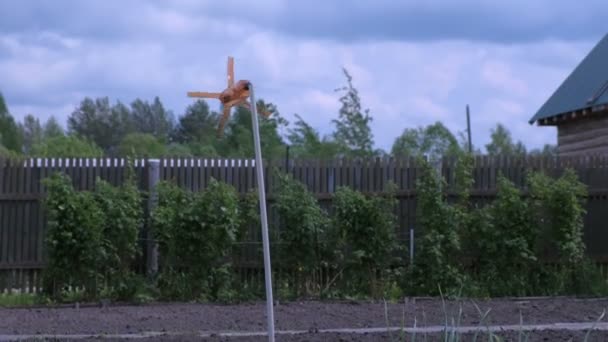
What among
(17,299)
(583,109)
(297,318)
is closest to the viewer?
(297,318)

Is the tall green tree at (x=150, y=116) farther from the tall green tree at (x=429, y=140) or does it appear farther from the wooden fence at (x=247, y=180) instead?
the wooden fence at (x=247, y=180)

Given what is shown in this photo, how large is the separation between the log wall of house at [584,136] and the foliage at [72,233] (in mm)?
9789

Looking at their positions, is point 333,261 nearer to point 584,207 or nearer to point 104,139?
point 584,207

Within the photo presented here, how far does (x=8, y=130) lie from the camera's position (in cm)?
4612

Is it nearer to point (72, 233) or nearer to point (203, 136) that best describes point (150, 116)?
point (203, 136)

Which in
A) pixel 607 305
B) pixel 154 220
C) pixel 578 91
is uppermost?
pixel 578 91

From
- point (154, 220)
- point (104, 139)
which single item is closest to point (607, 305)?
point (154, 220)

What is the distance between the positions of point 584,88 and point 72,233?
11346 mm

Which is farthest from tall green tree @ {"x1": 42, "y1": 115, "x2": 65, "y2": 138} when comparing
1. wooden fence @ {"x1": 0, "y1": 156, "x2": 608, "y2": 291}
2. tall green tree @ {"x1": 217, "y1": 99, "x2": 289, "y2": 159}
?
wooden fence @ {"x1": 0, "y1": 156, "x2": 608, "y2": 291}

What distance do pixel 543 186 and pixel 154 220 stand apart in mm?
5477

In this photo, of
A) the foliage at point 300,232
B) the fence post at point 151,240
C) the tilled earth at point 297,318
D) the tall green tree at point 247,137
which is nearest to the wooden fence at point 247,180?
the fence post at point 151,240

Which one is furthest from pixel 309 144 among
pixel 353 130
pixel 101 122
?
pixel 101 122

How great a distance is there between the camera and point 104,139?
54.5 metres

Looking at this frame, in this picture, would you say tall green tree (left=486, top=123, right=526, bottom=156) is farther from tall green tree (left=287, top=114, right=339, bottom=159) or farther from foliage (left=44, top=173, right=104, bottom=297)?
foliage (left=44, top=173, right=104, bottom=297)
